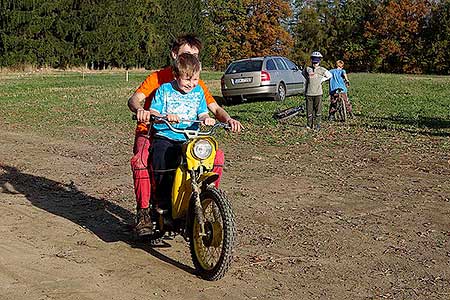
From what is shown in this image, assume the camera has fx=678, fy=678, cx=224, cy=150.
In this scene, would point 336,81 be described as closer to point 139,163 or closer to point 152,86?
point 152,86

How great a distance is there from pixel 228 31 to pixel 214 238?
74.7 metres

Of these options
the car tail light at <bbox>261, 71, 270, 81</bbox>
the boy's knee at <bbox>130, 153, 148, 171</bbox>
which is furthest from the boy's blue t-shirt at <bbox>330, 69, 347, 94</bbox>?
the boy's knee at <bbox>130, 153, 148, 171</bbox>

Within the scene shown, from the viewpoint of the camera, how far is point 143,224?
5.76 m

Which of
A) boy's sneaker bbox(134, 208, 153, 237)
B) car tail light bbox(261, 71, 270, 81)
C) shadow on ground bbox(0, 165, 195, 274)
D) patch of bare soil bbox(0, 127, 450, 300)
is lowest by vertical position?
shadow on ground bbox(0, 165, 195, 274)

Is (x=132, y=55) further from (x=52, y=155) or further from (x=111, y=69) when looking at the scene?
(x=52, y=155)

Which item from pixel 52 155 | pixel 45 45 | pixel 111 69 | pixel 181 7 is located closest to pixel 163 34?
pixel 181 7

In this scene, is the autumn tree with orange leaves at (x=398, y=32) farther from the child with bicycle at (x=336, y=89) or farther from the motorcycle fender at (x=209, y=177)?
the motorcycle fender at (x=209, y=177)

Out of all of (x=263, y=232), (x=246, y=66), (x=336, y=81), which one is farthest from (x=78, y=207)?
(x=246, y=66)

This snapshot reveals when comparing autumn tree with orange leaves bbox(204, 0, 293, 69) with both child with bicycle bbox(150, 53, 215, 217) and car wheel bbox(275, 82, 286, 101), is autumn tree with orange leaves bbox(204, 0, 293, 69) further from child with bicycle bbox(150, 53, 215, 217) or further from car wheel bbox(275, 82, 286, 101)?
child with bicycle bbox(150, 53, 215, 217)

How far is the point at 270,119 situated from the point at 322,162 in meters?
6.96

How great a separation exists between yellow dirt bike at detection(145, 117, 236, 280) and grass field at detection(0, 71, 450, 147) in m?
7.83

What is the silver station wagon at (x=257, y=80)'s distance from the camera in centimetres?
2348

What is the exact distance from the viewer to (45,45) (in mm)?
57000

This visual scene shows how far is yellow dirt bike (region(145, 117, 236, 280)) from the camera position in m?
5.02
